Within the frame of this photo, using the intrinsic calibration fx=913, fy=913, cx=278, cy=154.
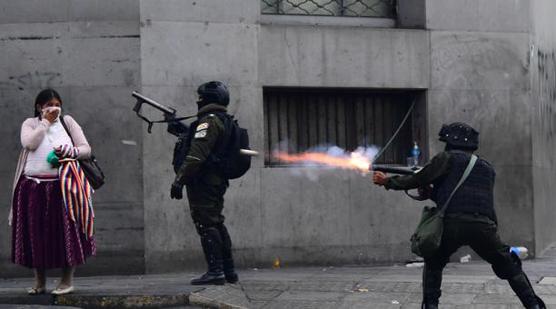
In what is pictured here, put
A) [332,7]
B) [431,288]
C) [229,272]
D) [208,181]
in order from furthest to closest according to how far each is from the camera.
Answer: [332,7]
[229,272]
[208,181]
[431,288]

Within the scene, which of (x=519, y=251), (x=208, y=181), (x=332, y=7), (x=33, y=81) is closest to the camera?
(x=519, y=251)

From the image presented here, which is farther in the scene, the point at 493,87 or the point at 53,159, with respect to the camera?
the point at 493,87

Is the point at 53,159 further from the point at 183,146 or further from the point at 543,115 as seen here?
the point at 543,115

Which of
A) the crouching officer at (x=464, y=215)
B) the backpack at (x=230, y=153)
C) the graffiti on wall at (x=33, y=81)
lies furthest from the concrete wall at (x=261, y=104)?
the crouching officer at (x=464, y=215)

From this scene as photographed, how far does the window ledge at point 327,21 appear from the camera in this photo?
10461 mm

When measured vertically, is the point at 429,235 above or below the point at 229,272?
above

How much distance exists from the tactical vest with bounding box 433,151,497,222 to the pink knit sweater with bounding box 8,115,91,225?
2998 millimetres

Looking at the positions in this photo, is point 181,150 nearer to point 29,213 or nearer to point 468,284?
point 29,213

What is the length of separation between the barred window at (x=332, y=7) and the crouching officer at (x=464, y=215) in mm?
4136

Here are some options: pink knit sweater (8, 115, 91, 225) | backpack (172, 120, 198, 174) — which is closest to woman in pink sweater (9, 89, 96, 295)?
pink knit sweater (8, 115, 91, 225)

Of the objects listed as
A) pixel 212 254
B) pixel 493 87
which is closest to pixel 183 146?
pixel 212 254

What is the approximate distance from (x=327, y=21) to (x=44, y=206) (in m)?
4.51

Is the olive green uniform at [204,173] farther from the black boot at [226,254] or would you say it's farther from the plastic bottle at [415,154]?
the plastic bottle at [415,154]

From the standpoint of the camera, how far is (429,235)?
6.71 meters
